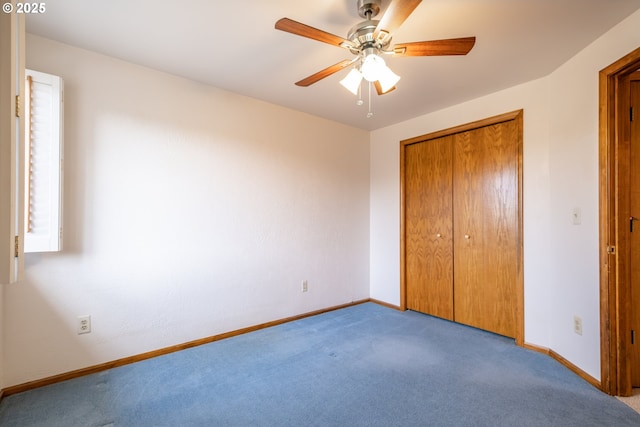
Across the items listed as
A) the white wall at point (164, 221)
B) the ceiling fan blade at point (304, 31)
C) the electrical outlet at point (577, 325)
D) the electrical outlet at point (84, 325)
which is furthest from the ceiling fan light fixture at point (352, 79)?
the electrical outlet at point (84, 325)

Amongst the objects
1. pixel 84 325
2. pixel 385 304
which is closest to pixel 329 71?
pixel 84 325

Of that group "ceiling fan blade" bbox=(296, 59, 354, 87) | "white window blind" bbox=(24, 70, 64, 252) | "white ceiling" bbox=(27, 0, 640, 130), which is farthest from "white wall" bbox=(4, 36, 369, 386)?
"ceiling fan blade" bbox=(296, 59, 354, 87)

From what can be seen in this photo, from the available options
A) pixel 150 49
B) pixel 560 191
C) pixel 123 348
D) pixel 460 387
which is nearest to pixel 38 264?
pixel 123 348

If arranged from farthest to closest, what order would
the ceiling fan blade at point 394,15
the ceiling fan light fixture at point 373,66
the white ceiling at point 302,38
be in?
the white ceiling at point 302,38, the ceiling fan light fixture at point 373,66, the ceiling fan blade at point 394,15

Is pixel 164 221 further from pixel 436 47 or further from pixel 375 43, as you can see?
pixel 436 47

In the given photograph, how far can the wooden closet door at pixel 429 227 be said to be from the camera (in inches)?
126

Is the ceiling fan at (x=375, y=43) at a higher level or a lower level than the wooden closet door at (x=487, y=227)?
higher

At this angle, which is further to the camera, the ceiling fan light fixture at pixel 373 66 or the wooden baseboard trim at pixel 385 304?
the wooden baseboard trim at pixel 385 304

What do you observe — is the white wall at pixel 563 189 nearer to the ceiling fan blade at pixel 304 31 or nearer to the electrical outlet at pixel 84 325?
the ceiling fan blade at pixel 304 31

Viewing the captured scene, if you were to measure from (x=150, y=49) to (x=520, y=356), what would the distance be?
367cm

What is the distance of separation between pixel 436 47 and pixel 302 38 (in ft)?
2.81

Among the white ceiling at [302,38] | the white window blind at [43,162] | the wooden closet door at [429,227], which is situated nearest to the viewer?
the white ceiling at [302,38]

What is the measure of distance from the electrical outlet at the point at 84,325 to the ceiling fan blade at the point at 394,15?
2.62m

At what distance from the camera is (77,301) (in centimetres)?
205
